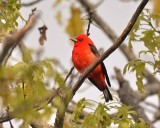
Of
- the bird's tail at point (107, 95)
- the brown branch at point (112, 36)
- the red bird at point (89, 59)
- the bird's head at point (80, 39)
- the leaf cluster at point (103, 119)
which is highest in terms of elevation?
the brown branch at point (112, 36)

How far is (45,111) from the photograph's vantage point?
2.65 m

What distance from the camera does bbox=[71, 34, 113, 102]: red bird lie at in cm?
668

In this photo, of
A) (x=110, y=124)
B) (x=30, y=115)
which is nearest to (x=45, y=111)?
(x=30, y=115)

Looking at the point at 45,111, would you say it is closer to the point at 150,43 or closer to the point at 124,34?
the point at 124,34

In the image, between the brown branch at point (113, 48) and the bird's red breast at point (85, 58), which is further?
the bird's red breast at point (85, 58)

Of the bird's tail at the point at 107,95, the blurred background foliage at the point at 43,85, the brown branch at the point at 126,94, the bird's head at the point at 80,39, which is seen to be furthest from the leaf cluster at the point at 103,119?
the brown branch at the point at 126,94

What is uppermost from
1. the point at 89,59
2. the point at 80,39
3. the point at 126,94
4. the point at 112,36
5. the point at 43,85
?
the point at 112,36

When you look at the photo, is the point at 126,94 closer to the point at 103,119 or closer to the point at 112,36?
the point at 112,36

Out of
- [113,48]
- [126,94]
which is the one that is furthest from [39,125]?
[126,94]

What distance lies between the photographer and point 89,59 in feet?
22.3

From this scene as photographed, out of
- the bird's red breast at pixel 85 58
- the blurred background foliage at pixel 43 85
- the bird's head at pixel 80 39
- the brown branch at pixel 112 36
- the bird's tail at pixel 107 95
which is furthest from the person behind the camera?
the brown branch at pixel 112 36

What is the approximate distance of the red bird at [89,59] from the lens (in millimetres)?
6679

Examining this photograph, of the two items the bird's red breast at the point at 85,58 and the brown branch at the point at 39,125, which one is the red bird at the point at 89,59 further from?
the brown branch at the point at 39,125

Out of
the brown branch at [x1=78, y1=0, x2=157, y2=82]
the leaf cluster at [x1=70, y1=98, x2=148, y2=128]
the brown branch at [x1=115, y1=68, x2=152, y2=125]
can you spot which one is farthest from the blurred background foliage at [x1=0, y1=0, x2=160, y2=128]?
the brown branch at [x1=78, y1=0, x2=157, y2=82]
